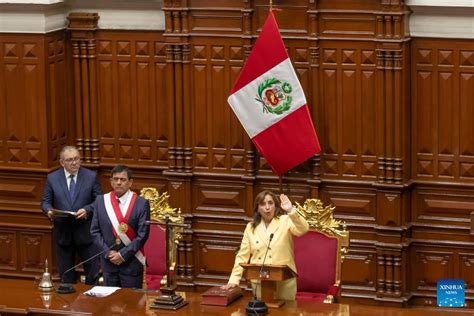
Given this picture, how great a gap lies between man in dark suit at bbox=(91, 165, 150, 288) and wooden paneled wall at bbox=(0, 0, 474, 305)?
6.04 ft

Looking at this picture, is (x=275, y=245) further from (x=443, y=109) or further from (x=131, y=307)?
(x=443, y=109)

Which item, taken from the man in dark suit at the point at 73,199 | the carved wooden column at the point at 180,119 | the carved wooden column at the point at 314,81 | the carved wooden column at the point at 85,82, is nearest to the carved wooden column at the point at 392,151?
the carved wooden column at the point at 314,81

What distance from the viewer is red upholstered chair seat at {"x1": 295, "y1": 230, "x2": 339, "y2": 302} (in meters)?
11.4

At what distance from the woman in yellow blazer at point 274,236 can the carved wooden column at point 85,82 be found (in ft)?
10.7

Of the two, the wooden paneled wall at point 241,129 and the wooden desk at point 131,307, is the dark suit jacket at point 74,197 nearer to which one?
the wooden paneled wall at point 241,129

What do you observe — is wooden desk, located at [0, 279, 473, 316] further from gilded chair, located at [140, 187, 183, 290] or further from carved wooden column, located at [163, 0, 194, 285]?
carved wooden column, located at [163, 0, 194, 285]

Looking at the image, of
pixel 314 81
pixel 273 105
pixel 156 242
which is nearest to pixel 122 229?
pixel 156 242

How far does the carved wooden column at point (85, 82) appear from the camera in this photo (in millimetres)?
13531

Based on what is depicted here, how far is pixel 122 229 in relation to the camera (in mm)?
11422

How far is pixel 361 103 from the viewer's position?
12656mm

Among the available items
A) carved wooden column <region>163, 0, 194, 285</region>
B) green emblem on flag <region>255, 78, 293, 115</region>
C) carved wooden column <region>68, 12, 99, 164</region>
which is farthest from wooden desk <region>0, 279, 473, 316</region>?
carved wooden column <region>68, 12, 99, 164</region>

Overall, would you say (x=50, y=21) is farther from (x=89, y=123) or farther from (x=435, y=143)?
(x=435, y=143)

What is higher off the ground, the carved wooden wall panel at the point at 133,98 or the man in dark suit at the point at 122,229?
the carved wooden wall panel at the point at 133,98

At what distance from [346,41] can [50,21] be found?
2648 mm
